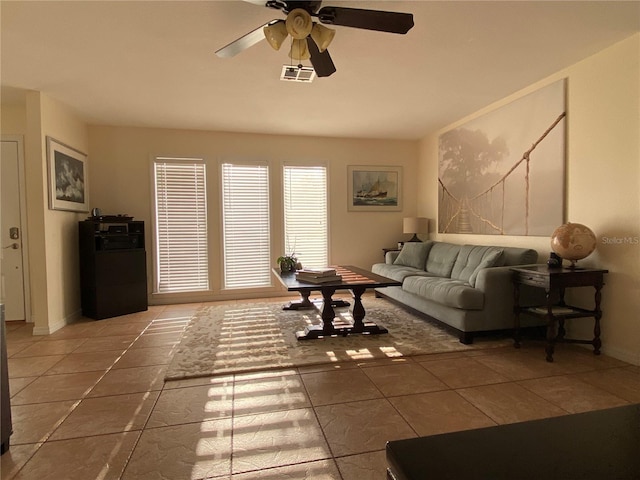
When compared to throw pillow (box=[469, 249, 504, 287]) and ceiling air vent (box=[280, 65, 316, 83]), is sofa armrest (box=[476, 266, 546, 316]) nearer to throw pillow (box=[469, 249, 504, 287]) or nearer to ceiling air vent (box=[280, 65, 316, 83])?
throw pillow (box=[469, 249, 504, 287])

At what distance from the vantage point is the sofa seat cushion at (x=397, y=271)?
4.43 m

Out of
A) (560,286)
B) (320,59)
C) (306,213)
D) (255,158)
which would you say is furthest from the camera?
(306,213)

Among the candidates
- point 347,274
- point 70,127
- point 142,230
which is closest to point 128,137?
point 70,127

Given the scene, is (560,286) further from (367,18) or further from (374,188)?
(374,188)

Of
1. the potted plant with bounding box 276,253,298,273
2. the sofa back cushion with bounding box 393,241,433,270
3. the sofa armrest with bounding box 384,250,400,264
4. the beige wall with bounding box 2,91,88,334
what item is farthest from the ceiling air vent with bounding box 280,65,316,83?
the sofa armrest with bounding box 384,250,400,264

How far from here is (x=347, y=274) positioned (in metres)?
4.10

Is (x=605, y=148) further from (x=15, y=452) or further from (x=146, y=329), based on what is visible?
(x=146, y=329)

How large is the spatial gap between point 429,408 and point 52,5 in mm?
3549

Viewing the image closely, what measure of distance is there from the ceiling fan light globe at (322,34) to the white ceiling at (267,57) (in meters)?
0.27

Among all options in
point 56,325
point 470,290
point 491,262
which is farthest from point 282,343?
point 56,325

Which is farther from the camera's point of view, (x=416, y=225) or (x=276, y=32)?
(x=416, y=225)

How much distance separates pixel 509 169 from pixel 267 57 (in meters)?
2.91

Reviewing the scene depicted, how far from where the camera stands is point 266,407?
2.22 meters

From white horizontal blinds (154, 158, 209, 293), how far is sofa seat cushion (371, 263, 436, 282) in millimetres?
2684
